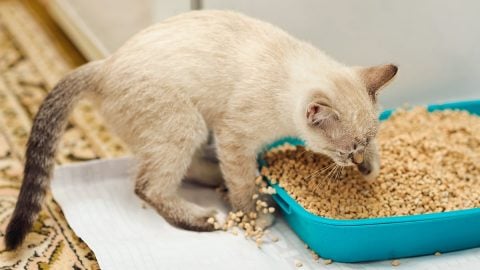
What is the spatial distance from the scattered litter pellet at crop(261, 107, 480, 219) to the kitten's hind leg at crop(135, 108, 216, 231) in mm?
235

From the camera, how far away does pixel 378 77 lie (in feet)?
5.88

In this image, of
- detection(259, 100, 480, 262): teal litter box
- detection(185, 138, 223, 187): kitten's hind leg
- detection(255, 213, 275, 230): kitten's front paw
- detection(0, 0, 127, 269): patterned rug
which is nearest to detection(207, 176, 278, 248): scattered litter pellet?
detection(255, 213, 275, 230): kitten's front paw

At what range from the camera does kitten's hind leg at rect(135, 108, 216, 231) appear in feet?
6.31

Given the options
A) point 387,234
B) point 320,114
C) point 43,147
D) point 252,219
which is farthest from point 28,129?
point 387,234

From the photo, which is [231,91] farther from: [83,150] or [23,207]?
[83,150]

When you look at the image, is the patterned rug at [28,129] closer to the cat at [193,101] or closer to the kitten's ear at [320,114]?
the cat at [193,101]

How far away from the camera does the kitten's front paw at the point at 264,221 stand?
199 centimetres

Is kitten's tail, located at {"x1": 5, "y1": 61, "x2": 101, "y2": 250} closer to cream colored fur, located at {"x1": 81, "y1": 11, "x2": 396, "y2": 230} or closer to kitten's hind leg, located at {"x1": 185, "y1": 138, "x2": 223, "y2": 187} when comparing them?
cream colored fur, located at {"x1": 81, "y1": 11, "x2": 396, "y2": 230}

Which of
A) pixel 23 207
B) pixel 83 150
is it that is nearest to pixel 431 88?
pixel 83 150

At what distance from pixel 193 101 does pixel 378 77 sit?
0.52m

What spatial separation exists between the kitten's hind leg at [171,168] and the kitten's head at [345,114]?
34cm

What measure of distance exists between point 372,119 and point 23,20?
248 cm

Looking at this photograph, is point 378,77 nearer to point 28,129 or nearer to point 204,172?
point 204,172

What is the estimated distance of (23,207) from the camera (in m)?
1.85
